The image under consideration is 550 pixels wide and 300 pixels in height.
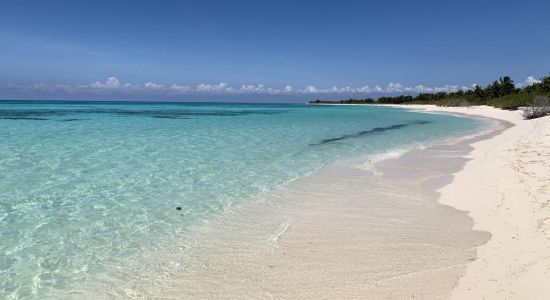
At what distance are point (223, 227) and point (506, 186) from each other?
5.85 metres

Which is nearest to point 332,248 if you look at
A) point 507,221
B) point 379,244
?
point 379,244

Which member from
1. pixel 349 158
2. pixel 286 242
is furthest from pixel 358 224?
pixel 349 158

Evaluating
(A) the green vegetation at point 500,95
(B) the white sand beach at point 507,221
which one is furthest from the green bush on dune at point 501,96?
(B) the white sand beach at point 507,221

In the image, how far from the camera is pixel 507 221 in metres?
5.43

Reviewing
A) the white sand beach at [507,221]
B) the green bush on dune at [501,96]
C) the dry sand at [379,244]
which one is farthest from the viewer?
the green bush on dune at [501,96]

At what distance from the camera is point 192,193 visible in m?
7.61

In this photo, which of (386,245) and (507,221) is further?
(507,221)

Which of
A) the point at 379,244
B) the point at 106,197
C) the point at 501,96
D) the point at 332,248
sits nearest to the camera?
the point at 332,248

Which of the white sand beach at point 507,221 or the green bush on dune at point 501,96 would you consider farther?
the green bush on dune at point 501,96

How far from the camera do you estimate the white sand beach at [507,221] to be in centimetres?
356

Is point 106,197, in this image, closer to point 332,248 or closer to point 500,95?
point 332,248

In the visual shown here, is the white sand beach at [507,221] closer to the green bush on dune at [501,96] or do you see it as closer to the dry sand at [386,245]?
the dry sand at [386,245]

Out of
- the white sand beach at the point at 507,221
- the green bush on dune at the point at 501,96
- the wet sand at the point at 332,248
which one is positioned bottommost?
the wet sand at the point at 332,248

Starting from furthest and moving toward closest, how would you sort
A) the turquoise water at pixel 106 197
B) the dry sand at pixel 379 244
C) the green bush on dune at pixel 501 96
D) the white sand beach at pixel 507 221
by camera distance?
the green bush on dune at pixel 501 96 → the turquoise water at pixel 106 197 → the dry sand at pixel 379 244 → the white sand beach at pixel 507 221
